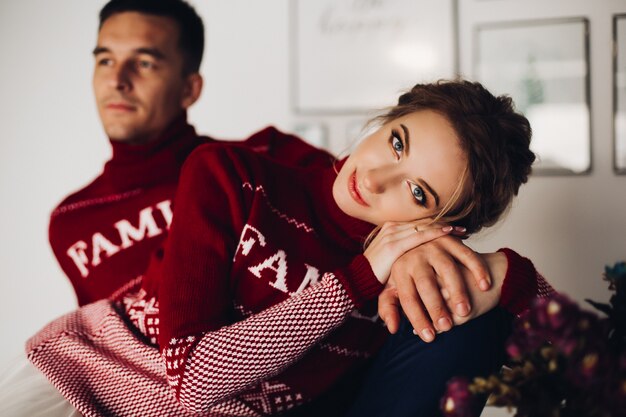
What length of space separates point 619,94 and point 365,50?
0.75 m

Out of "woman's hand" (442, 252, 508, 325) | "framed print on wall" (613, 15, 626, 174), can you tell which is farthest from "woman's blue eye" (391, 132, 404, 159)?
"framed print on wall" (613, 15, 626, 174)

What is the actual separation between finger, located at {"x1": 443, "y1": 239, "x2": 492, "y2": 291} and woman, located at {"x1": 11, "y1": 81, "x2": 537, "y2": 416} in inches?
1.0

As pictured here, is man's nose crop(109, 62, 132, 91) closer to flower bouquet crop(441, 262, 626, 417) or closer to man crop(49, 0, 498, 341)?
man crop(49, 0, 498, 341)

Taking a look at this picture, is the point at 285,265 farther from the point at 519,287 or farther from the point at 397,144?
the point at 519,287

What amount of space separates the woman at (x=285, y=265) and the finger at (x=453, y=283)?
36 mm

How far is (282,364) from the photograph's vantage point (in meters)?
0.94

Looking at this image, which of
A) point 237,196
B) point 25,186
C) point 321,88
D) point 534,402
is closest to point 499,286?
point 534,402

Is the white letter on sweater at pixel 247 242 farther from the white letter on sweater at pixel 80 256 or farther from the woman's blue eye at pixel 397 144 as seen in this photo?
the white letter on sweater at pixel 80 256

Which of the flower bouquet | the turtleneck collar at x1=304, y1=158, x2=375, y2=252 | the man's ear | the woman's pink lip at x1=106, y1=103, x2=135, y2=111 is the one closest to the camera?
the flower bouquet

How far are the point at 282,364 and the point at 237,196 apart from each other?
0.30 meters

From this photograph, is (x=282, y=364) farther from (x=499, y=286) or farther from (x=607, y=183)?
(x=607, y=183)

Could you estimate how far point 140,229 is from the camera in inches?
53.5

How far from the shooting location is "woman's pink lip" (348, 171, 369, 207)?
105 cm

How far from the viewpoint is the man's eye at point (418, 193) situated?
3.30 feet
